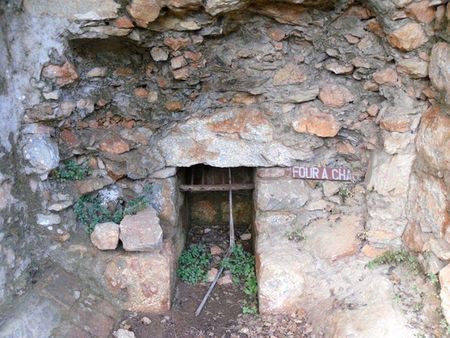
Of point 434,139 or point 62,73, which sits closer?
point 434,139

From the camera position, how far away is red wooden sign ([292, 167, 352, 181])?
3.33m

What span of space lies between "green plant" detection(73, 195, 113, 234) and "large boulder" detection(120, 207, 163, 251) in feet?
0.85

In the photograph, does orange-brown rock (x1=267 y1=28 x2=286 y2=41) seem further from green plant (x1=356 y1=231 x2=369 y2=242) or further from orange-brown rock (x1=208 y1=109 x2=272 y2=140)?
green plant (x1=356 y1=231 x2=369 y2=242)

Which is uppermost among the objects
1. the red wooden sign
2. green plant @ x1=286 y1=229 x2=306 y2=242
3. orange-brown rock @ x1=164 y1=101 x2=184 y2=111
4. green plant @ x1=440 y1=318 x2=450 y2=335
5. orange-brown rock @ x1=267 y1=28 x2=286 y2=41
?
orange-brown rock @ x1=267 y1=28 x2=286 y2=41

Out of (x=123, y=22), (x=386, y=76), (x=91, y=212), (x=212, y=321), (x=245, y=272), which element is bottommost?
(x=212, y=321)

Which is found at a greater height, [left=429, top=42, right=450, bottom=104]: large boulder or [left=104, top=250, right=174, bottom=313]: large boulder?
[left=429, top=42, right=450, bottom=104]: large boulder

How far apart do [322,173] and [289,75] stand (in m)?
0.74

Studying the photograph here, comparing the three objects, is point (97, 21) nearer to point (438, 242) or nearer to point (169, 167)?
point (169, 167)

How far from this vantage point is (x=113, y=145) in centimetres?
332

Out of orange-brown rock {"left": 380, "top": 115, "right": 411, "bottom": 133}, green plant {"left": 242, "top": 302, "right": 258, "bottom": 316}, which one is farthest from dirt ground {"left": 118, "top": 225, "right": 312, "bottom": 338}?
orange-brown rock {"left": 380, "top": 115, "right": 411, "bottom": 133}

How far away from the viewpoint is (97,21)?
2791mm

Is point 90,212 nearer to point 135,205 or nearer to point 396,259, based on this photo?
point 135,205

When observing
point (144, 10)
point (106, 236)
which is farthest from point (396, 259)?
point (144, 10)

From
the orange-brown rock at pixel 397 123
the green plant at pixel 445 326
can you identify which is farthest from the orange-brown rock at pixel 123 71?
the green plant at pixel 445 326
